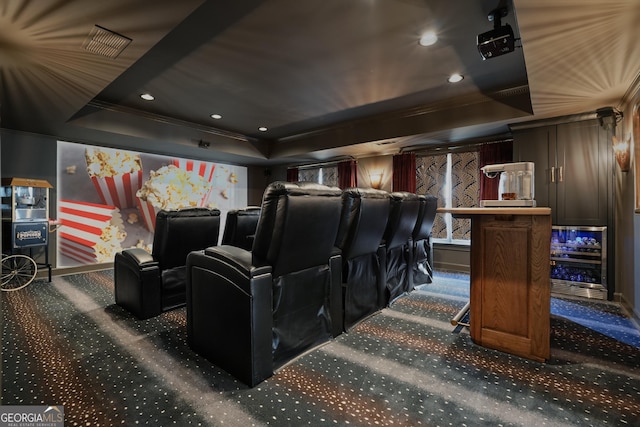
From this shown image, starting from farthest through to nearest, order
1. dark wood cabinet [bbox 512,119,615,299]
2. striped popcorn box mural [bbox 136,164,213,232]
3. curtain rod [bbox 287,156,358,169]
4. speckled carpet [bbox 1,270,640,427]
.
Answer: curtain rod [bbox 287,156,358,169], striped popcorn box mural [bbox 136,164,213,232], dark wood cabinet [bbox 512,119,615,299], speckled carpet [bbox 1,270,640,427]

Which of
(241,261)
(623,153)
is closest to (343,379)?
(241,261)

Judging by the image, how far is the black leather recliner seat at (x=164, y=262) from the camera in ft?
9.55

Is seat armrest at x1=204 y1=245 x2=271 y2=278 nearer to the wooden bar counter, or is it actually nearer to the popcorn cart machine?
the wooden bar counter

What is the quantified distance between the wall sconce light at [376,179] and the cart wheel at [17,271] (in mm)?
5740

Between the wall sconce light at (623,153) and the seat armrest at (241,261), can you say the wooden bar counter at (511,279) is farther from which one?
the wall sconce light at (623,153)

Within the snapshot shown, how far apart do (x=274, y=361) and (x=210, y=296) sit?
638mm

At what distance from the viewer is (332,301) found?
8.34 ft

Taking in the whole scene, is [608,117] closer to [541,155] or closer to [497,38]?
[541,155]

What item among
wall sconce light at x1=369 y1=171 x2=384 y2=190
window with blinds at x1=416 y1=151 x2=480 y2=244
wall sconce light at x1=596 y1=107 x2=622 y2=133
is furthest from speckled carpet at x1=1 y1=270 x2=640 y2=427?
wall sconce light at x1=369 y1=171 x2=384 y2=190

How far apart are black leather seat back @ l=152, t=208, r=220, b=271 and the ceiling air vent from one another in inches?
53.5

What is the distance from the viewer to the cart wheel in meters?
4.16

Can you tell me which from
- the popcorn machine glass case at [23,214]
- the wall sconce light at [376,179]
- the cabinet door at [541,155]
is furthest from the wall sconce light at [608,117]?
the popcorn machine glass case at [23,214]

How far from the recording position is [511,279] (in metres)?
2.25

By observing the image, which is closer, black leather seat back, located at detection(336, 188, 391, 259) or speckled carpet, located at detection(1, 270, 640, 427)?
speckled carpet, located at detection(1, 270, 640, 427)
